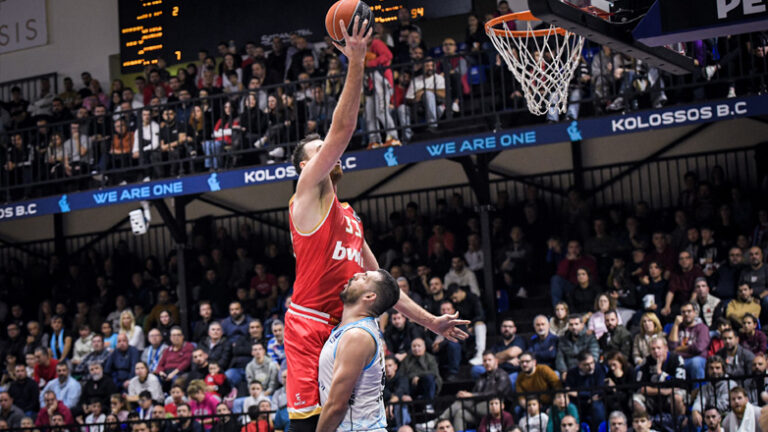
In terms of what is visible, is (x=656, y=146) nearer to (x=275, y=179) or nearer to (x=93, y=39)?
(x=275, y=179)

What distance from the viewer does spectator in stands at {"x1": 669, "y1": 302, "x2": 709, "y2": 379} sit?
1105 cm

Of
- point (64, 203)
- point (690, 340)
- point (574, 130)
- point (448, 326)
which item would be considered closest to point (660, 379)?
point (690, 340)

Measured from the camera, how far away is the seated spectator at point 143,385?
13.9m

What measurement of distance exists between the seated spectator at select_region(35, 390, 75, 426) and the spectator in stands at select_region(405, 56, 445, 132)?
609cm

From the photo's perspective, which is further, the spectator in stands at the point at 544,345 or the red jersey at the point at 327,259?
the spectator in stands at the point at 544,345

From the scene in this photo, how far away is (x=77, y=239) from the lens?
19.1 metres

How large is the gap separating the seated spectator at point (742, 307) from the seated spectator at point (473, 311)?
9.82 feet

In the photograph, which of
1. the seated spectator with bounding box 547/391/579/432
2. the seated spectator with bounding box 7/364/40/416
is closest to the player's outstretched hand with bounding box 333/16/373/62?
the seated spectator with bounding box 547/391/579/432

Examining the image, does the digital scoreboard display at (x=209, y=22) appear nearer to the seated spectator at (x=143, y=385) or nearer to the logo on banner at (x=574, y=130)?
the logo on banner at (x=574, y=130)

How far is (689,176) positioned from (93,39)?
11.5 metres

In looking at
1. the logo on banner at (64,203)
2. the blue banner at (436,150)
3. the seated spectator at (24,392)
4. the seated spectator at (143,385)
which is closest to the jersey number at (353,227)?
the blue banner at (436,150)

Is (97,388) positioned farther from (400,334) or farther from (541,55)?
(541,55)

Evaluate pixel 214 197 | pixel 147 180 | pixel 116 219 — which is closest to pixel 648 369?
pixel 147 180

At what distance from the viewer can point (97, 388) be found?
1440 cm
